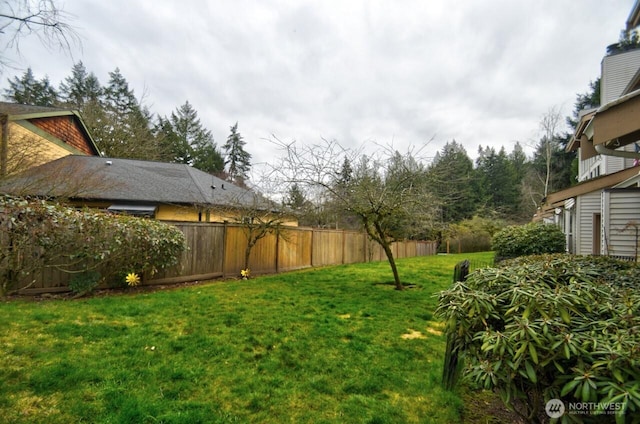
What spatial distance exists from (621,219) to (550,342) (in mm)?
8143

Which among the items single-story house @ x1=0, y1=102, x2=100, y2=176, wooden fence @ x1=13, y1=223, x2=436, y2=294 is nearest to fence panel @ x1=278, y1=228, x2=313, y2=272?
wooden fence @ x1=13, y1=223, x2=436, y2=294

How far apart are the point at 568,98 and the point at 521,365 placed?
31.1 m

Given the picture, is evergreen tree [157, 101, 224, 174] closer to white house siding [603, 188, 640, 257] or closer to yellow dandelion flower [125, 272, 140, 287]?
yellow dandelion flower [125, 272, 140, 287]

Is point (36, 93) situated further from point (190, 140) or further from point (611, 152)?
point (611, 152)

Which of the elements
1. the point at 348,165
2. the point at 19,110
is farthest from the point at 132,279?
the point at 19,110

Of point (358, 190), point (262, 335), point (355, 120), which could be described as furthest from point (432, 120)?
point (262, 335)

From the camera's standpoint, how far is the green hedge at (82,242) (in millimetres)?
3863

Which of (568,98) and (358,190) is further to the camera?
(568,98)

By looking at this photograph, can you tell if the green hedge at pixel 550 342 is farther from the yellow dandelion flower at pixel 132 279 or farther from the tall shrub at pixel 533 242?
the tall shrub at pixel 533 242

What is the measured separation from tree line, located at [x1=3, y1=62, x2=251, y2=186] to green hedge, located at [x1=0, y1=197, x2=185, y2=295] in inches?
308

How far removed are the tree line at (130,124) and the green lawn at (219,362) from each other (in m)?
10.3

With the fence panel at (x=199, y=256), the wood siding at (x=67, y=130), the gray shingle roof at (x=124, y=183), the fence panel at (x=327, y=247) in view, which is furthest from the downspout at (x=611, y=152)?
the wood siding at (x=67, y=130)

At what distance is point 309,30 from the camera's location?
29.0ft

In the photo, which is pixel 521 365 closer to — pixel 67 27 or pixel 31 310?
pixel 67 27
